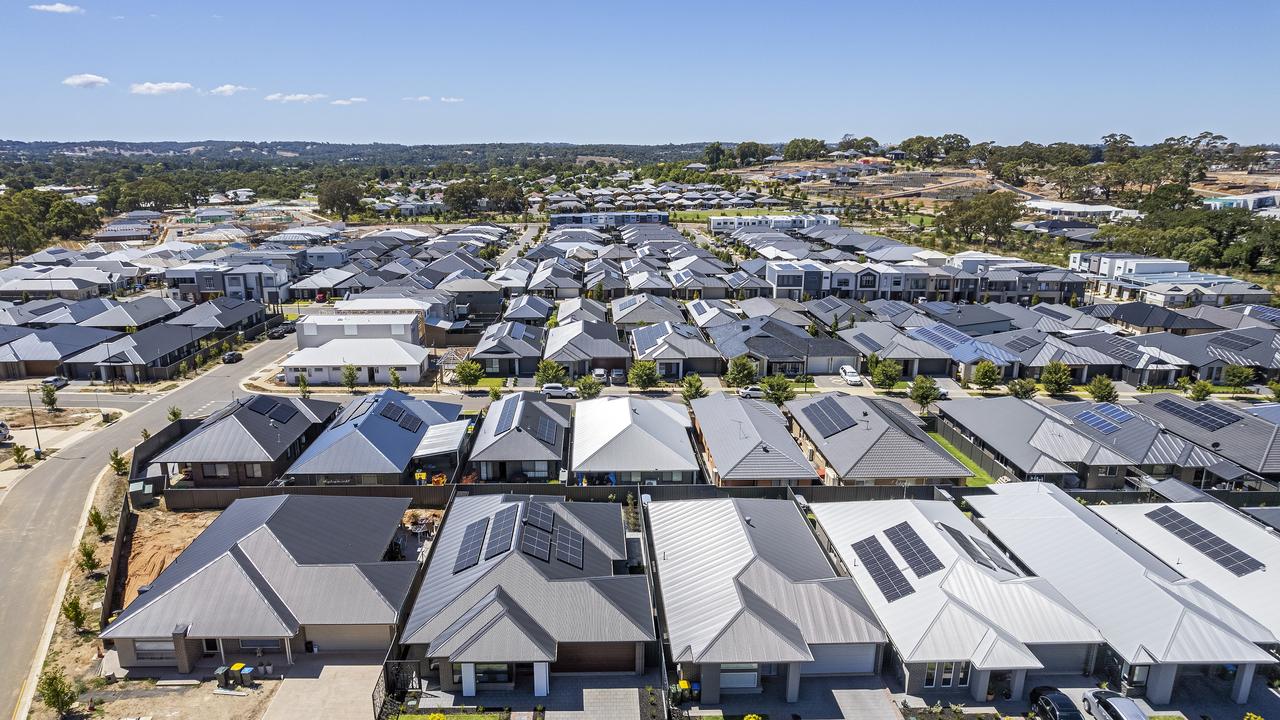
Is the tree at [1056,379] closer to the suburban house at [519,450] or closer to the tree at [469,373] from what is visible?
the suburban house at [519,450]

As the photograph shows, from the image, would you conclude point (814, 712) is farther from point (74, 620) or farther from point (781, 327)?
point (781, 327)

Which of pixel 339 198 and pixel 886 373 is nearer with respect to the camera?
pixel 886 373

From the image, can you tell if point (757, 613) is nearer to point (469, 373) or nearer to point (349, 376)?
Answer: point (469, 373)

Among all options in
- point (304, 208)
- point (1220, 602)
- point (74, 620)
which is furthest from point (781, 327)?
point (304, 208)

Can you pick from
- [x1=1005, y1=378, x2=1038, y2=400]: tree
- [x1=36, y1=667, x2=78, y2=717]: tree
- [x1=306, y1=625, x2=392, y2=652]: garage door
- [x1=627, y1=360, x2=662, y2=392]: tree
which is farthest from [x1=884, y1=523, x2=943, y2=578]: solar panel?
[x1=1005, y1=378, x2=1038, y2=400]: tree

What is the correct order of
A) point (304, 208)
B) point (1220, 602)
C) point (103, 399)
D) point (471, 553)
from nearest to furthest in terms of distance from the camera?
point (1220, 602)
point (471, 553)
point (103, 399)
point (304, 208)

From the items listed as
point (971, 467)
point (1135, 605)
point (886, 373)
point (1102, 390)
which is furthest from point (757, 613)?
point (1102, 390)

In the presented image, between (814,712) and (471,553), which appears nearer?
(814,712)

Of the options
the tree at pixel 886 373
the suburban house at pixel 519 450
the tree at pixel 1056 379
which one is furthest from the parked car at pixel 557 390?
the tree at pixel 1056 379
